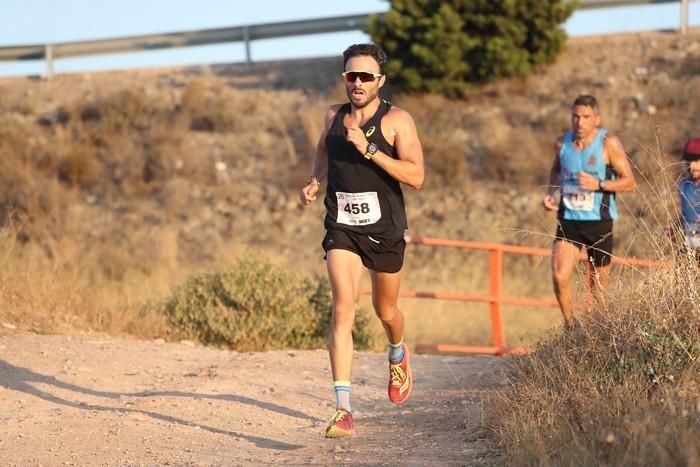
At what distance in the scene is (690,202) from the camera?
28.3 ft

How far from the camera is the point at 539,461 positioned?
5.22m

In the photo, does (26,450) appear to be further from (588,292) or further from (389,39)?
(389,39)

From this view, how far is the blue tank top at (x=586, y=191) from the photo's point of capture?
966cm

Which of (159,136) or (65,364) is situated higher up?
(159,136)

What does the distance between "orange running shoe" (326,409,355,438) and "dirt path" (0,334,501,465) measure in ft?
0.22

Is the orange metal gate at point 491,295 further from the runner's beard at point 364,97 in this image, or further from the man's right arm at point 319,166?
the runner's beard at point 364,97

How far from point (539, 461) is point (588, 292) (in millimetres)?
2374

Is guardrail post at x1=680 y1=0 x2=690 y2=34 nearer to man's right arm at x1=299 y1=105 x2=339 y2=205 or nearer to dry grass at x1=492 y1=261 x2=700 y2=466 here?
dry grass at x1=492 y1=261 x2=700 y2=466

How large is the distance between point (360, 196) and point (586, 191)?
3043mm

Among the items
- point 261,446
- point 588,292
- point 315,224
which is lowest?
point 261,446

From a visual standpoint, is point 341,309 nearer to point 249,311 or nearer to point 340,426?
point 340,426

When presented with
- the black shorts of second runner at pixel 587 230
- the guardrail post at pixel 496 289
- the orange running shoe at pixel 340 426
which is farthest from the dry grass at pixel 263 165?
the orange running shoe at pixel 340 426

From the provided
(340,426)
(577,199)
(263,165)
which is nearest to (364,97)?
(340,426)

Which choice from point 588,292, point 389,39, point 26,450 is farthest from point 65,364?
point 389,39
